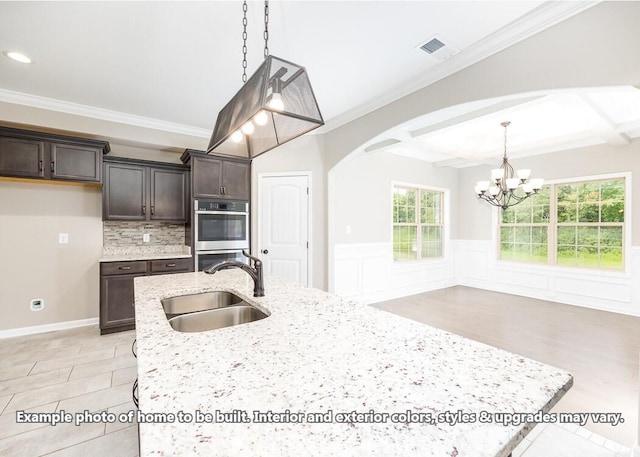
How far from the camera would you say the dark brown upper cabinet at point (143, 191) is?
138 inches

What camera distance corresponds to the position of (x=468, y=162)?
5676 mm

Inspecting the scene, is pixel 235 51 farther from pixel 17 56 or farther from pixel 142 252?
pixel 142 252

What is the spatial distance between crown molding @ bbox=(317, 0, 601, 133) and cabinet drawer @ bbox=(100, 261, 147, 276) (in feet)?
11.1

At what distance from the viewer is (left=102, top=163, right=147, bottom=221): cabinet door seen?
11.5ft

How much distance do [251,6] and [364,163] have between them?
3.30 metres

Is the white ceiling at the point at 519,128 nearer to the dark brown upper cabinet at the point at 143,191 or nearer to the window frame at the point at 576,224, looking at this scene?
the window frame at the point at 576,224

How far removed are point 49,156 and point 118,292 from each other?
165 centimetres

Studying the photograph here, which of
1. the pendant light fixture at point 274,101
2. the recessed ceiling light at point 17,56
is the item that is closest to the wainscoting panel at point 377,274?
the pendant light fixture at point 274,101

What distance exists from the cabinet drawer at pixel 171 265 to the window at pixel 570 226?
584 cm

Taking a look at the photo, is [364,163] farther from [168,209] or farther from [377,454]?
[377,454]

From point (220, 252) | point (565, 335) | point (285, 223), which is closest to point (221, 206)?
point (220, 252)

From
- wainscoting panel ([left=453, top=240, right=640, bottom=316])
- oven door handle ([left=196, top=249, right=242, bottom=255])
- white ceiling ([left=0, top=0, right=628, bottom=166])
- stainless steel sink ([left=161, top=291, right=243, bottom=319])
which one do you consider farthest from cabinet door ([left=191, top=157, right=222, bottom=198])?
wainscoting panel ([left=453, top=240, right=640, bottom=316])

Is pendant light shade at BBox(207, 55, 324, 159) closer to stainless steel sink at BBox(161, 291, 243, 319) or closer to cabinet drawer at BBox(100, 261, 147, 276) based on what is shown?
stainless steel sink at BBox(161, 291, 243, 319)

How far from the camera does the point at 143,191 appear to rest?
12.1 ft
